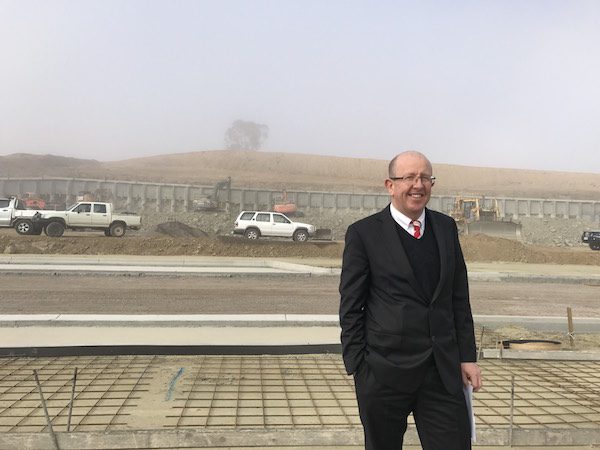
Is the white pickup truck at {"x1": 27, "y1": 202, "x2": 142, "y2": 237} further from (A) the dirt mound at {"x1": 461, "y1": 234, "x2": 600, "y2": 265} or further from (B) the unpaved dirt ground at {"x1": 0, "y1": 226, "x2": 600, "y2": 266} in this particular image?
(A) the dirt mound at {"x1": 461, "y1": 234, "x2": 600, "y2": 265}

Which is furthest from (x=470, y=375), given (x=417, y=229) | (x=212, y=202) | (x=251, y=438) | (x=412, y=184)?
(x=212, y=202)

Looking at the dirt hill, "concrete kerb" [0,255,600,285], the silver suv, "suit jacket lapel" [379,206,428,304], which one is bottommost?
"concrete kerb" [0,255,600,285]

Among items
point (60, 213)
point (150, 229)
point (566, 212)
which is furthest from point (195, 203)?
point (566, 212)

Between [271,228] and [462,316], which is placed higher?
[462,316]

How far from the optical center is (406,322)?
221 cm

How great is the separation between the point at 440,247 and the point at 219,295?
995 centimetres

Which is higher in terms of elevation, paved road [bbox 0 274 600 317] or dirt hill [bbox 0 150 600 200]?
dirt hill [bbox 0 150 600 200]

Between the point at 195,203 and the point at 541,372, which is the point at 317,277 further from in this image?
the point at 195,203

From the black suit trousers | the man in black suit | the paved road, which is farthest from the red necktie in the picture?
the paved road

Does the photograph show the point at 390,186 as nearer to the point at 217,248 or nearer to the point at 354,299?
the point at 354,299

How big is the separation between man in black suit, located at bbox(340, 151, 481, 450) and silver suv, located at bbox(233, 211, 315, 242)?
23854mm

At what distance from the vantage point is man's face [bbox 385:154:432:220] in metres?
2.29

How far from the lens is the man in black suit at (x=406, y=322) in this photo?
7.32ft

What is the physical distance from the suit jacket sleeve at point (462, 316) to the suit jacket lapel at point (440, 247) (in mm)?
105
